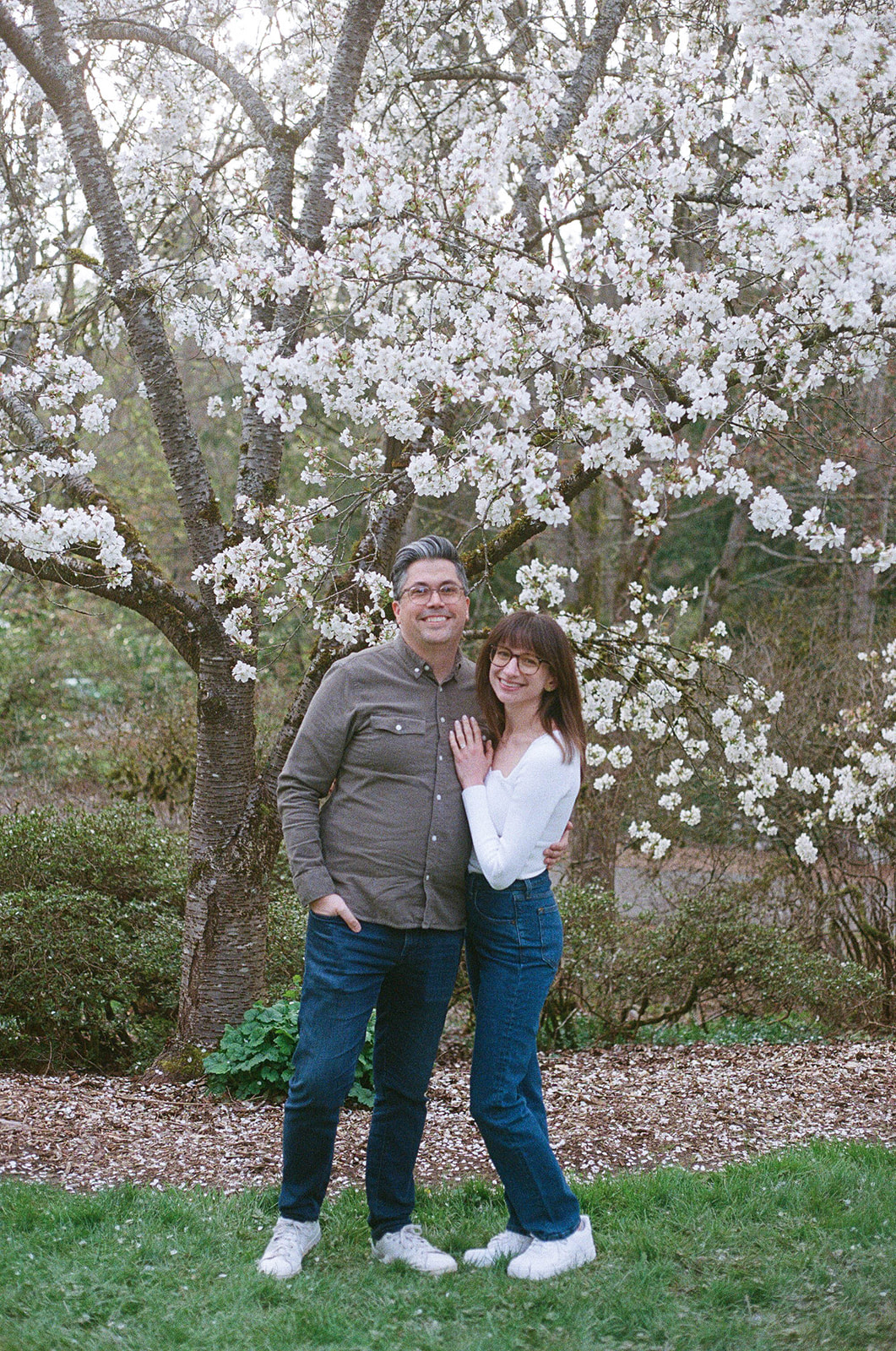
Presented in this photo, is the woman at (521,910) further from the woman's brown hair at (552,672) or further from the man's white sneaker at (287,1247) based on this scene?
the man's white sneaker at (287,1247)

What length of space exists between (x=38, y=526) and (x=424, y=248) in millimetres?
1694

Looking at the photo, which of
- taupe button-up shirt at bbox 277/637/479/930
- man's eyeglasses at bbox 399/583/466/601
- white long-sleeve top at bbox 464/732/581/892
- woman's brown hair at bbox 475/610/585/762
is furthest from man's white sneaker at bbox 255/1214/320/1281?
man's eyeglasses at bbox 399/583/466/601

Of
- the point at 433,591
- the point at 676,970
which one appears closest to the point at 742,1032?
the point at 676,970

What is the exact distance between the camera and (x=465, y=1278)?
10.1ft

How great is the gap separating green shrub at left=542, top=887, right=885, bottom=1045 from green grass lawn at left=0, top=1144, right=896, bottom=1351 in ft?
8.96

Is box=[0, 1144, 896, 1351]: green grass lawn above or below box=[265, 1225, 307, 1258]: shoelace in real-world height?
below

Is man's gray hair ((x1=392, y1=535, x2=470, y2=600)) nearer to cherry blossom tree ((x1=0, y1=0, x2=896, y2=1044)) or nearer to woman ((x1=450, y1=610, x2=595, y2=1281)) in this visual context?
woman ((x1=450, y1=610, x2=595, y2=1281))

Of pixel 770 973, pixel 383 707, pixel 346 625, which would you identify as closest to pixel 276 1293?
pixel 383 707

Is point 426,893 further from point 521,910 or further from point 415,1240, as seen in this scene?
point 415,1240

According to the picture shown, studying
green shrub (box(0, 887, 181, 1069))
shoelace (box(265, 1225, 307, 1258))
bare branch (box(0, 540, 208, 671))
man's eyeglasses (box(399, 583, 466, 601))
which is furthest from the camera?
green shrub (box(0, 887, 181, 1069))

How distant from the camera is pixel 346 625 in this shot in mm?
4770

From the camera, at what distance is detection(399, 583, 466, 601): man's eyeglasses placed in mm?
3213

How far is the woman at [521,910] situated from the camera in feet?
10.0

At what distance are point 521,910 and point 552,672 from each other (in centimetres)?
62
